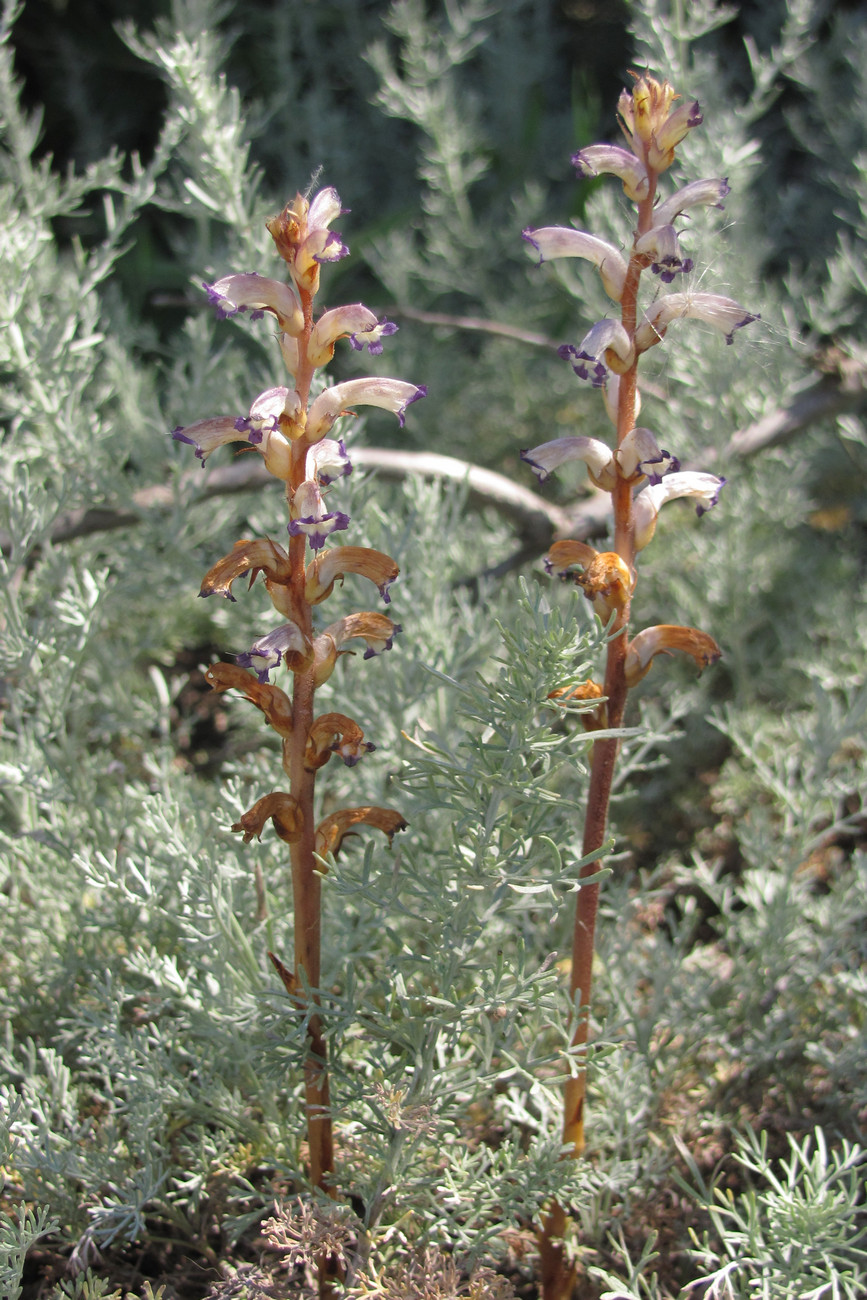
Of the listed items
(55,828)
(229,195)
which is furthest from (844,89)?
(55,828)

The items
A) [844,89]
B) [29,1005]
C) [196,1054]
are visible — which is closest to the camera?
[196,1054]

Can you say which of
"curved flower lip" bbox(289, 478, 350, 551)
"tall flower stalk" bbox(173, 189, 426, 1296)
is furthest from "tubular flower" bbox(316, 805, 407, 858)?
"curved flower lip" bbox(289, 478, 350, 551)

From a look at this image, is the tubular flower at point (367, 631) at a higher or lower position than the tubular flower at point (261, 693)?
higher

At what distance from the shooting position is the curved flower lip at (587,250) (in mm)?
1128

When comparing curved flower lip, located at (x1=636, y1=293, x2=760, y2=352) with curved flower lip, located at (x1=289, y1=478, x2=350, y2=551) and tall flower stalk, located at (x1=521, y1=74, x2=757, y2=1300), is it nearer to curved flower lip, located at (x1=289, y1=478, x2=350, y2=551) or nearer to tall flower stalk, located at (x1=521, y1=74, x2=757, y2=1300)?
tall flower stalk, located at (x1=521, y1=74, x2=757, y2=1300)

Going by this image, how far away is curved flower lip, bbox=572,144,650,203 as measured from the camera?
44.1 inches

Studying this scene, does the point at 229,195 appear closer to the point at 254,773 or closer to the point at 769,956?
the point at 254,773

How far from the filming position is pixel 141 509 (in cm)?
210

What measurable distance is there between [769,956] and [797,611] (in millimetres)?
1297

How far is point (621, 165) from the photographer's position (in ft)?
3.68

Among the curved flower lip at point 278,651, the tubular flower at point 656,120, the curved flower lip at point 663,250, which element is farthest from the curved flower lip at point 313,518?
the tubular flower at point 656,120

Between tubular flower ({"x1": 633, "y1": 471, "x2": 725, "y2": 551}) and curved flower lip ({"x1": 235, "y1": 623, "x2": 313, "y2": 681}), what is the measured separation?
393 millimetres

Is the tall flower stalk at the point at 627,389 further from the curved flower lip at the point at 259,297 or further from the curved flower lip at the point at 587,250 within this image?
the curved flower lip at the point at 259,297

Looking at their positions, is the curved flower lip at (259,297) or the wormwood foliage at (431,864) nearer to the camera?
the curved flower lip at (259,297)
